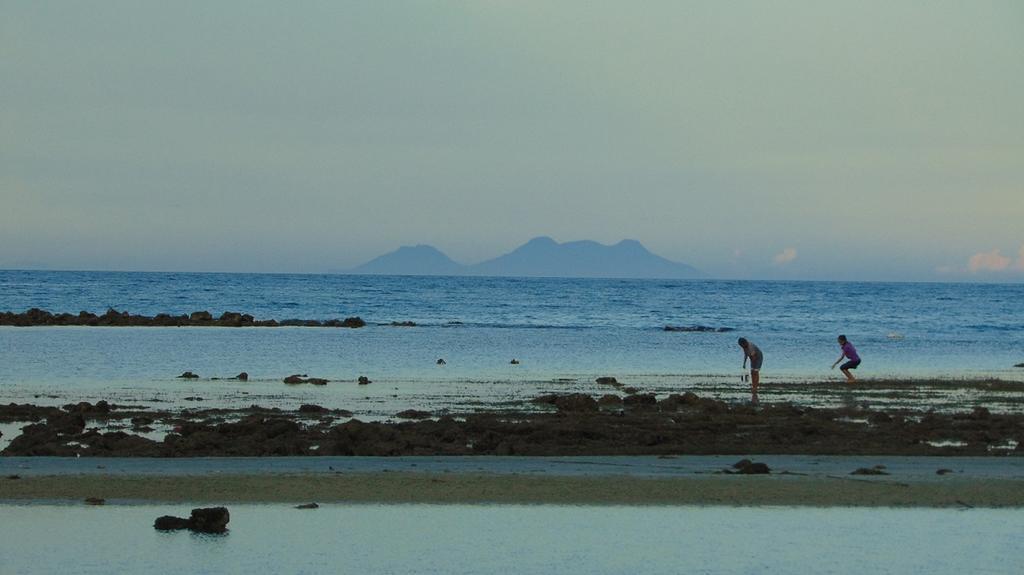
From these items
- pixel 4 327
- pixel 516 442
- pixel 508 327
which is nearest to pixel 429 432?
pixel 516 442

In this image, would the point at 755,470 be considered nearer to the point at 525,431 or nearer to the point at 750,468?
the point at 750,468

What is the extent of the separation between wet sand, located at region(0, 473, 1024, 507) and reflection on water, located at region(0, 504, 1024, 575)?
466mm

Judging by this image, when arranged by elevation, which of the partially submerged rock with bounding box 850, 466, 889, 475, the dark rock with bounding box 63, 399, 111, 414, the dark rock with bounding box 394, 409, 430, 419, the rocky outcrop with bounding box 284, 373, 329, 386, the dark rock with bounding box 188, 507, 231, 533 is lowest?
the rocky outcrop with bounding box 284, 373, 329, 386

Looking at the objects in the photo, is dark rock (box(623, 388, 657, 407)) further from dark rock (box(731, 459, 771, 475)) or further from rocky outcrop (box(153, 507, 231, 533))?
rocky outcrop (box(153, 507, 231, 533))

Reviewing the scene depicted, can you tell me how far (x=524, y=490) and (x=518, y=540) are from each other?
2.75 metres

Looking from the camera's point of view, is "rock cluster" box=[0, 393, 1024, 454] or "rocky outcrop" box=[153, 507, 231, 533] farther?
"rock cluster" box=[0, 393, 1024, 454]

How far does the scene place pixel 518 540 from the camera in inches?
465

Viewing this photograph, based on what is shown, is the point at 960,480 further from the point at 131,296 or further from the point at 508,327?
the point at 131,296

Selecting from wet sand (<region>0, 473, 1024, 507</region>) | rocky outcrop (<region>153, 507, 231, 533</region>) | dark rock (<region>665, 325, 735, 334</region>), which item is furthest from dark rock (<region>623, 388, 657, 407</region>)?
dark rock (<region>665, 325, 735, 334</region>)

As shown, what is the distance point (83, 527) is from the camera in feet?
40.0

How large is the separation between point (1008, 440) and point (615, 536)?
9987 millimetres

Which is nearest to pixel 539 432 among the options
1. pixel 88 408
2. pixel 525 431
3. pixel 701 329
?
pixel 525 431

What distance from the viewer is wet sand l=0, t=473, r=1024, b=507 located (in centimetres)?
1398

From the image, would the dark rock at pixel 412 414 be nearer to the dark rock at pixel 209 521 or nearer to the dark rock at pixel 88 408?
the dark rock at pixel 88 408
